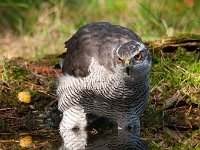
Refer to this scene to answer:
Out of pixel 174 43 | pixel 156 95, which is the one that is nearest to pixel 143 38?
pixel 174 43

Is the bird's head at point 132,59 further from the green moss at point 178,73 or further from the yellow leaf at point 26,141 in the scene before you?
the green moss at point 178,73

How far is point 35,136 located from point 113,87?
1051 millimetres

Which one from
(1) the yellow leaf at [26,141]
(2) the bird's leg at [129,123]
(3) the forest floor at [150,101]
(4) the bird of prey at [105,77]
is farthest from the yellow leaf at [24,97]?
(2) the bird's leg at [129,123]

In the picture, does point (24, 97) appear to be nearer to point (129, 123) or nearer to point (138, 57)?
point (129, 123)

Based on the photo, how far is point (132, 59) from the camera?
6.12 m

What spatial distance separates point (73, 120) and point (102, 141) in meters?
0.67

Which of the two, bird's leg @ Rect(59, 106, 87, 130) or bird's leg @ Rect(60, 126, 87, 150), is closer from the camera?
bird's leg @ Rect(60, 126, 87, 150)

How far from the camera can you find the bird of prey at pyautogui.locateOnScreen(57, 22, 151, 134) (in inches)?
248

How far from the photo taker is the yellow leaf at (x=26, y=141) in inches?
257

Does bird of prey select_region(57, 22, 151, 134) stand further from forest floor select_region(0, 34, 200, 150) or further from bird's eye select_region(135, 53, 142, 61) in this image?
forest floor select_region(0, 34, 200, 150)

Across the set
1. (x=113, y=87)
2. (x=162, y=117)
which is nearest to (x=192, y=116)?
(x=162, y=117)

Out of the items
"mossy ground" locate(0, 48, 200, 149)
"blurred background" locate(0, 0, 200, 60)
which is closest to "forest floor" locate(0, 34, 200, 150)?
"mossy ground" locate(0, 48, 200, 149)

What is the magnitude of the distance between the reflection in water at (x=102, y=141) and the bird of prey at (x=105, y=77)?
6.1 inches

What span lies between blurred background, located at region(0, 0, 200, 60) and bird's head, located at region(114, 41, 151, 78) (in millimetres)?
3317
